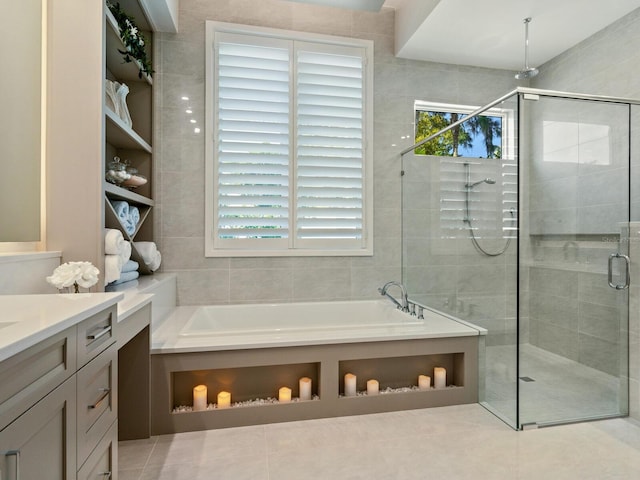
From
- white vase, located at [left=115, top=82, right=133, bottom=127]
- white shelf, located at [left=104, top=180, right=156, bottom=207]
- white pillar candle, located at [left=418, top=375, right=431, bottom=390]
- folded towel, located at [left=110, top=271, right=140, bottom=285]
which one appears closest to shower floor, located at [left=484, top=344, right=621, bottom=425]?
white pillar candle, located at [left=418, top=375, right=431, bottom=390]

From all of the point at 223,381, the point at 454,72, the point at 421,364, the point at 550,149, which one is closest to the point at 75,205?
the point at 223,381

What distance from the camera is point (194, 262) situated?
9.64 ft

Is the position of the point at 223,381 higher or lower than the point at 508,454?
higher

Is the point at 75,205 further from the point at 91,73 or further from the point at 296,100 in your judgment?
the point at 296,100

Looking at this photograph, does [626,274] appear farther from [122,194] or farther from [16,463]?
[122,194]

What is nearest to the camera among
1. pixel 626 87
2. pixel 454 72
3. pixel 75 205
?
pixel 75 205

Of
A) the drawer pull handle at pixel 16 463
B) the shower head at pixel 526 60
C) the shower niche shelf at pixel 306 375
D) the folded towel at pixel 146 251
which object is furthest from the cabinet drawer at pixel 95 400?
the shower head at pixel 526 60

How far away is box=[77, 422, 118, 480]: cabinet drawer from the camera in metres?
1.07

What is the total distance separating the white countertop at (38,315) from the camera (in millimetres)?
707

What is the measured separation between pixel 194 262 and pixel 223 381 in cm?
112

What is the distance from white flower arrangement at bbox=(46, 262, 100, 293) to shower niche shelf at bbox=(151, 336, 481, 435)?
0.61 m

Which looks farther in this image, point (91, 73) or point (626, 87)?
point (626, 87)

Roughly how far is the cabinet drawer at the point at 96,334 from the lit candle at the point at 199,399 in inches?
35.5

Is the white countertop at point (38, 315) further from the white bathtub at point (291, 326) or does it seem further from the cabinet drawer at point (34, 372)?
the white bathtub at point (291, 326)
